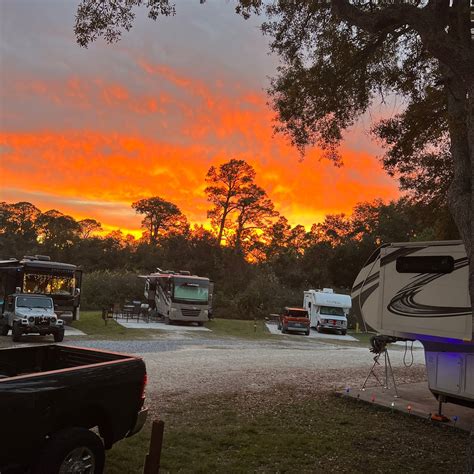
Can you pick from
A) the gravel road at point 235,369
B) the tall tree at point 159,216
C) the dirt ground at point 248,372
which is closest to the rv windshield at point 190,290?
the gravel road at point 235,369

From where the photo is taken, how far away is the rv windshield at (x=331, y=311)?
1300 inches

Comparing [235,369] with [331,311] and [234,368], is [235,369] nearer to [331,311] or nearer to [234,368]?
[234,368]

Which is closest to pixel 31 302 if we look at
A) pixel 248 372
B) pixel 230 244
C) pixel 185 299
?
pixel 248 372

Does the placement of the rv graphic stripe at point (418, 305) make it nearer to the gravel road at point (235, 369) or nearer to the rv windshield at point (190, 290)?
the gravel road at point (235, 369)

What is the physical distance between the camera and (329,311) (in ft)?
109

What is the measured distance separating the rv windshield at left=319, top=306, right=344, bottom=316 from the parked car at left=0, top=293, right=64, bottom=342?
1896 cm

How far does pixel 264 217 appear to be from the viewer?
58.0 m

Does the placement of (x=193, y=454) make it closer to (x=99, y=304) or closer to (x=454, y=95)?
(x=454, y=95)

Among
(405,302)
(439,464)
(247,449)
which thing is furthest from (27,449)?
(405,302)

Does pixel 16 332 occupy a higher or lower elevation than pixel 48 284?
lower

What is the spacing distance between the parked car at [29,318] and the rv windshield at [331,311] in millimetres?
18961

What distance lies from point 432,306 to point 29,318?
14.1m

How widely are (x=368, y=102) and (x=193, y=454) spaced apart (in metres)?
7.78

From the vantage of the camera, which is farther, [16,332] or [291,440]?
[16,332]
